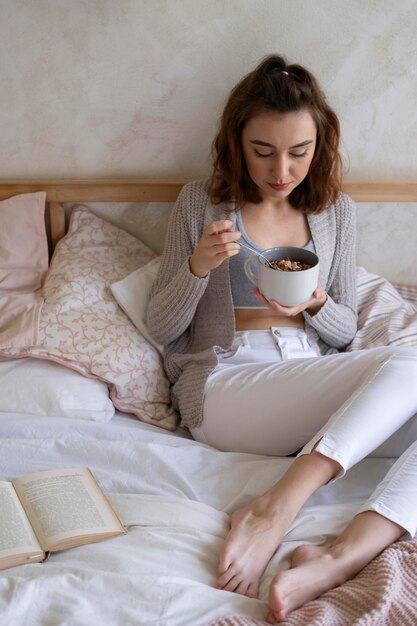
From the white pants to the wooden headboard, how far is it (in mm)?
434

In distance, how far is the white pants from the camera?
48.4 inches

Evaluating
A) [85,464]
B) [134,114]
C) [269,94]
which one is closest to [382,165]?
[269,94]

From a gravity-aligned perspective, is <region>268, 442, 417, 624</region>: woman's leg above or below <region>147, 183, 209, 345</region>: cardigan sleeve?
below

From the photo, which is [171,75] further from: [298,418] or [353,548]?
[353,548]

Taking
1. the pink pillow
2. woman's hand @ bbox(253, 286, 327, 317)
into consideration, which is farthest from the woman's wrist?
the pink pillow

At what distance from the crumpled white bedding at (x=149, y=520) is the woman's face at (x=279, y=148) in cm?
55

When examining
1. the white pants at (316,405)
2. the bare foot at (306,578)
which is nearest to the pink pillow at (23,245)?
the white pants at (316,405)

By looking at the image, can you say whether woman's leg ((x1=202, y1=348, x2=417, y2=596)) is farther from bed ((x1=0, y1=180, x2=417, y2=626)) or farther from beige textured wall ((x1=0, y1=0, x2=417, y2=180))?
beige textured wall ((x1=0, y1=0, x2=417, y2=180))

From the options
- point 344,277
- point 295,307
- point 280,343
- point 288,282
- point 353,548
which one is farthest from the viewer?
point 344,277

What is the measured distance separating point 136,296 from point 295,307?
41 centimetres

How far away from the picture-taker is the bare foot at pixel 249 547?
3.58ft

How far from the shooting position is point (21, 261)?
1.75 metres

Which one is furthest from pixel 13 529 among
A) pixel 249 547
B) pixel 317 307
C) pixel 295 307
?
pixel 317 307

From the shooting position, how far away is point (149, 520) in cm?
119
